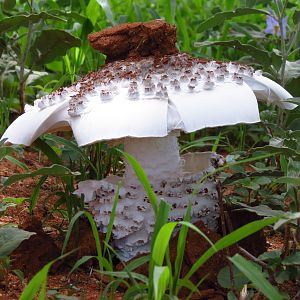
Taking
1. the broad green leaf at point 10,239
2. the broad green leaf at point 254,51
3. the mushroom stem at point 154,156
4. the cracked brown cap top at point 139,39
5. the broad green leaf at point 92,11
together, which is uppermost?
the cracked brown cap top at point 139,39

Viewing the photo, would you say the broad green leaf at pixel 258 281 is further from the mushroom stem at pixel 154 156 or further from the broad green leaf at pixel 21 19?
the broad green leaf at pixel 21 19

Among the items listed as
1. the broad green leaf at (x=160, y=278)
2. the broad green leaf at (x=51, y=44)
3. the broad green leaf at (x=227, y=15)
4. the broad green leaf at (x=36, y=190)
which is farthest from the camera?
the broad green leaf at (x=51, y=44)

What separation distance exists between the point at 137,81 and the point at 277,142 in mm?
393

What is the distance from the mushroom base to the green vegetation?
5cm

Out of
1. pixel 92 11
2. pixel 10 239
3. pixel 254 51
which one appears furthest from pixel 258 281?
pixel 92 11

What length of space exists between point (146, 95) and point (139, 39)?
0.31 metres

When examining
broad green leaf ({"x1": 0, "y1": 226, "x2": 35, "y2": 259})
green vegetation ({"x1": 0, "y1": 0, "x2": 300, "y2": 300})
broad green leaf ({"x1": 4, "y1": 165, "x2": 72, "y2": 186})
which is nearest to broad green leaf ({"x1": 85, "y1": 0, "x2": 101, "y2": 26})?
green vegetation ({"x1": 0, "y1": 0, "x2": 300, "y2": 300})

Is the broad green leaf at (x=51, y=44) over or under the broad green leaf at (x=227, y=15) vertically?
under

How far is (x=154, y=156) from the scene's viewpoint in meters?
1.96

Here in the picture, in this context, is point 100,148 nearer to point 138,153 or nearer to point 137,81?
point 138,153

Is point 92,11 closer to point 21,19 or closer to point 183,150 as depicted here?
point 21,19

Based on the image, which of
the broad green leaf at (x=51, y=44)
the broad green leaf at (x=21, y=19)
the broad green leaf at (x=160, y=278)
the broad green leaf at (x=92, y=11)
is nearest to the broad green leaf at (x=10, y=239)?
the broad green leaf at (x=160, y=278)

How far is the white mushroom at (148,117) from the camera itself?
5.57 feet

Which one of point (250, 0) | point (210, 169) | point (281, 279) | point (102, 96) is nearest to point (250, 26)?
point (250, 0)
